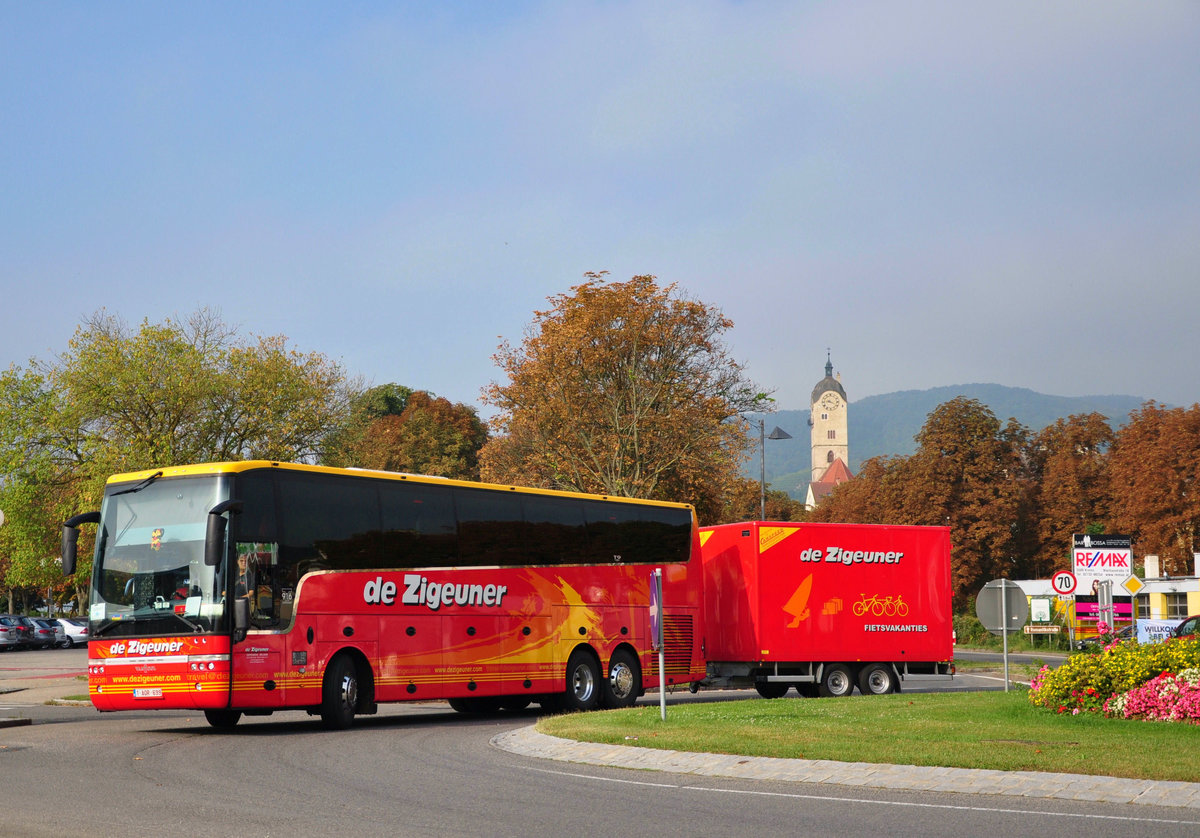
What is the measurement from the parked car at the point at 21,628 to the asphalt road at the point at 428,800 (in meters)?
50.9

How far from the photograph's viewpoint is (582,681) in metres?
23.2

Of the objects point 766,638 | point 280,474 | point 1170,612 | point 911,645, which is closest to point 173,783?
point 280,474

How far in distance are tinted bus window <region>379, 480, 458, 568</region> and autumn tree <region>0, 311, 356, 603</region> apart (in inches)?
926

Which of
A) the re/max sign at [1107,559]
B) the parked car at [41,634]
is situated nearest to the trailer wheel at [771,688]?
the re/max sign at [1107,559]

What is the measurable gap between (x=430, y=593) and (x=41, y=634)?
5166cm

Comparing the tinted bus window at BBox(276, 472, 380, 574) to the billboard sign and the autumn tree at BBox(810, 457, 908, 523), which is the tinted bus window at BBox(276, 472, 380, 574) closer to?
the billboard sign

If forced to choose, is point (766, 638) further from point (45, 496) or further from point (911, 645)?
point (45, 496)

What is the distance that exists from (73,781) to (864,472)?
9348 centimetres

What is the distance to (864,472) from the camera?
337 ft

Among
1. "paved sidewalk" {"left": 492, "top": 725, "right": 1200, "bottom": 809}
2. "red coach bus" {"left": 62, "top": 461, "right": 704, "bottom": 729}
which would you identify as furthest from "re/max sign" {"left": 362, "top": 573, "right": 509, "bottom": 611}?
"paved sidewalk" {"left": 492, "top": 725, "right": 1200, "bottom": 809}

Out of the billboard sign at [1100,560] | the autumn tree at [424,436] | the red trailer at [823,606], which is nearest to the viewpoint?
the red trailer at [823,606]

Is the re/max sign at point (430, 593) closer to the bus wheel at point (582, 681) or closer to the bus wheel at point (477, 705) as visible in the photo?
the bus wheel at point (582, 681)

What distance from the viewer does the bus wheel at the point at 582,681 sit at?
22875 mm

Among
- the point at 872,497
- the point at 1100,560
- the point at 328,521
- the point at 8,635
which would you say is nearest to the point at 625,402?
the point at 1100,560
